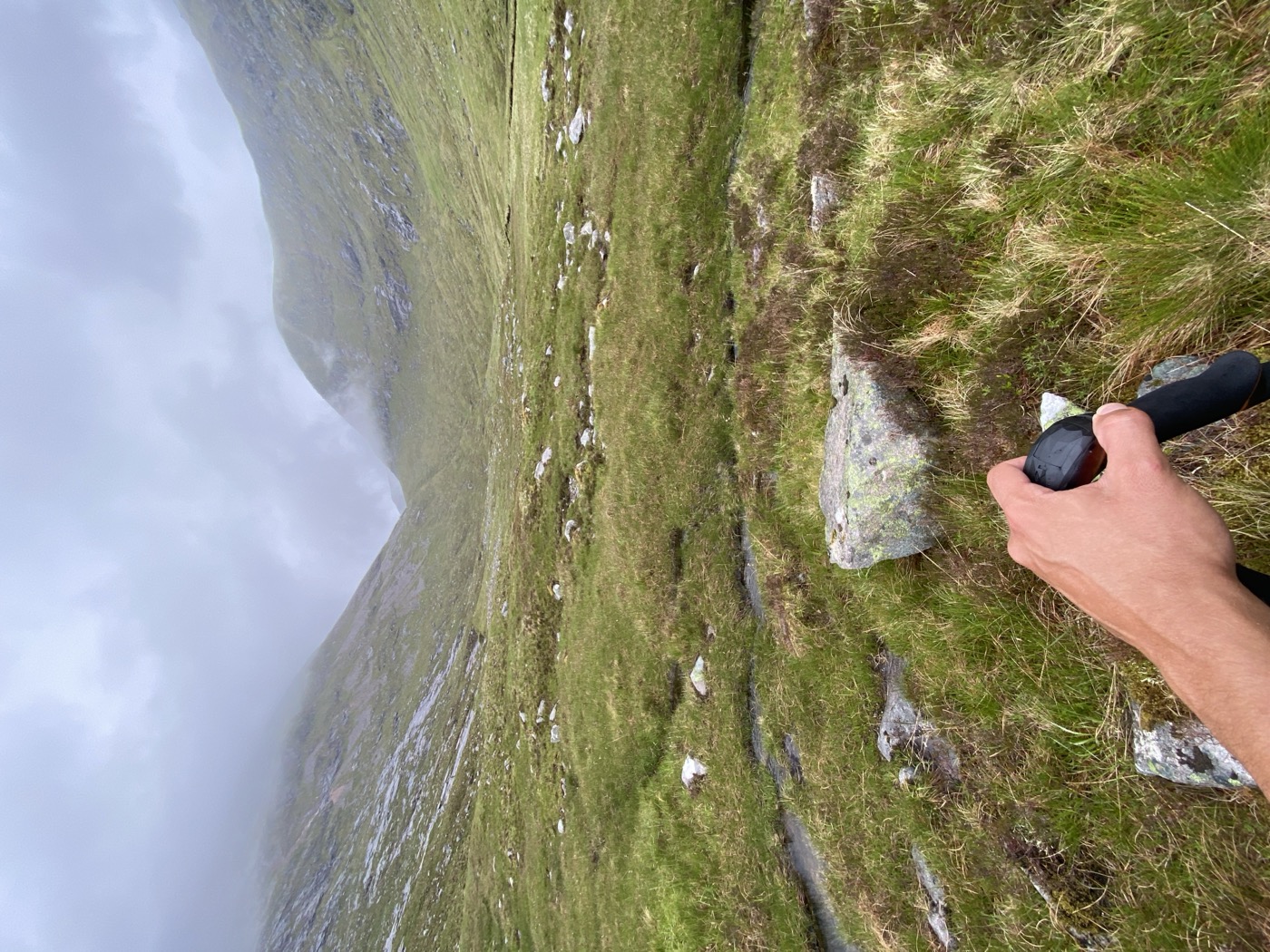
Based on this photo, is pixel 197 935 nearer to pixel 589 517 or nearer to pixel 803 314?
pixel 589 517

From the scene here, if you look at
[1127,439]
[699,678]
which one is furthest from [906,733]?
[1127,439]

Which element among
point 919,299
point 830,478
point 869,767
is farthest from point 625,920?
point 919,299

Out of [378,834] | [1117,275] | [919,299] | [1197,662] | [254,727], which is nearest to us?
[1197,662]

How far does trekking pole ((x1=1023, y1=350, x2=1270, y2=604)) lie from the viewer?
111 inches

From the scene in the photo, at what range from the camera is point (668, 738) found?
12570 millimetres

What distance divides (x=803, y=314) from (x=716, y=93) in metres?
5.91

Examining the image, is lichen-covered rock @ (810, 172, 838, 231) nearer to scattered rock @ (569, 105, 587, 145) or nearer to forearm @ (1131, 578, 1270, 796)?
forearm @ (1131, 578, 1270, 796)

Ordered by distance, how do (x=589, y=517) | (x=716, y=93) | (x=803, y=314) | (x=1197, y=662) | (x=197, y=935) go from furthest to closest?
(x=197, y=935)
(x=589, y=517)
(x=716, y=93)
(x=803, y=314)
(x=1197, y=662)

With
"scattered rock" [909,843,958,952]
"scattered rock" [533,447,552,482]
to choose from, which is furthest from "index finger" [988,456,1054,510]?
"scattered rock" [533,447,552,482]

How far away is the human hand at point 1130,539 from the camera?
239cm

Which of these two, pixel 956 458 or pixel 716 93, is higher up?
pixel 716 93

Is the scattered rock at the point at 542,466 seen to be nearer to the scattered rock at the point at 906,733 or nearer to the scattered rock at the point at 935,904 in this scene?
the scattered rock at the point at 906,733

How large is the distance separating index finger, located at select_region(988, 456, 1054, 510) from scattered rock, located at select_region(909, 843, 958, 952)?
19.1 ft

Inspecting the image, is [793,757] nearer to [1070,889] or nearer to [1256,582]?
[1070,889]
